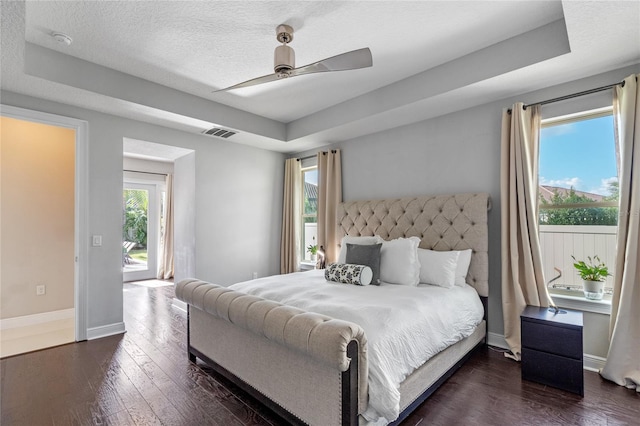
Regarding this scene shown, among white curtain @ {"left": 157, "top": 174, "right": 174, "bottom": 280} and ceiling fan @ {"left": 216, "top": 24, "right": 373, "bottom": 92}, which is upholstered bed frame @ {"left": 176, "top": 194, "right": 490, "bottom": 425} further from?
white curtain @ {"left": 157, "top": 174, "right": 174, "bottom": 280}

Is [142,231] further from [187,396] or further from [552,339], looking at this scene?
[552,339]

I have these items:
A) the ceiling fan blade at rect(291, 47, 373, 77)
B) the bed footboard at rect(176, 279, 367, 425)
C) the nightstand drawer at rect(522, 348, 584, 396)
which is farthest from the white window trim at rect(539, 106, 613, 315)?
the bed footboard at rect(176, 279, 367, 425)

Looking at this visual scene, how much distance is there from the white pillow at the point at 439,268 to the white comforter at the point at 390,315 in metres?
0.10

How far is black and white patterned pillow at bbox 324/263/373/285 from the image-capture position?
2.92 metres

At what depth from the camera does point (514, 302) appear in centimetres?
295

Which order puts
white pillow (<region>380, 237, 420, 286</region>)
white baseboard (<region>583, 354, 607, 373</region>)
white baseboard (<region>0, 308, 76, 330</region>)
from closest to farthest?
1. white baseboard (<region>583, 354, 607, 373</region>)
2. white pillow (<region>380, 237, 420, 286</region>)
3. white baseboard (<region>0, 308, 76, 330</region>)

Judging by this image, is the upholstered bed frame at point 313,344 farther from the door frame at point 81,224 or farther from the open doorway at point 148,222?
the open doorway at point 148,222

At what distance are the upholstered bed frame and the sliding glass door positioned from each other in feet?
16.4

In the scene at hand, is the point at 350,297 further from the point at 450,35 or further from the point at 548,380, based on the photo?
the point at 450,35

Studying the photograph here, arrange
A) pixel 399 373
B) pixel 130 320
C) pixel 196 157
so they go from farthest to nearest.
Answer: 1. pixel 196 157
2. pixel 130 320
3. pixel 399 373

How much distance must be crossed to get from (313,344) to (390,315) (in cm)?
64

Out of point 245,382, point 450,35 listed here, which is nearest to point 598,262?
point 450,35

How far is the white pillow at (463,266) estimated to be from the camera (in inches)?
121

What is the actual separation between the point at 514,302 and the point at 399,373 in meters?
1.84
